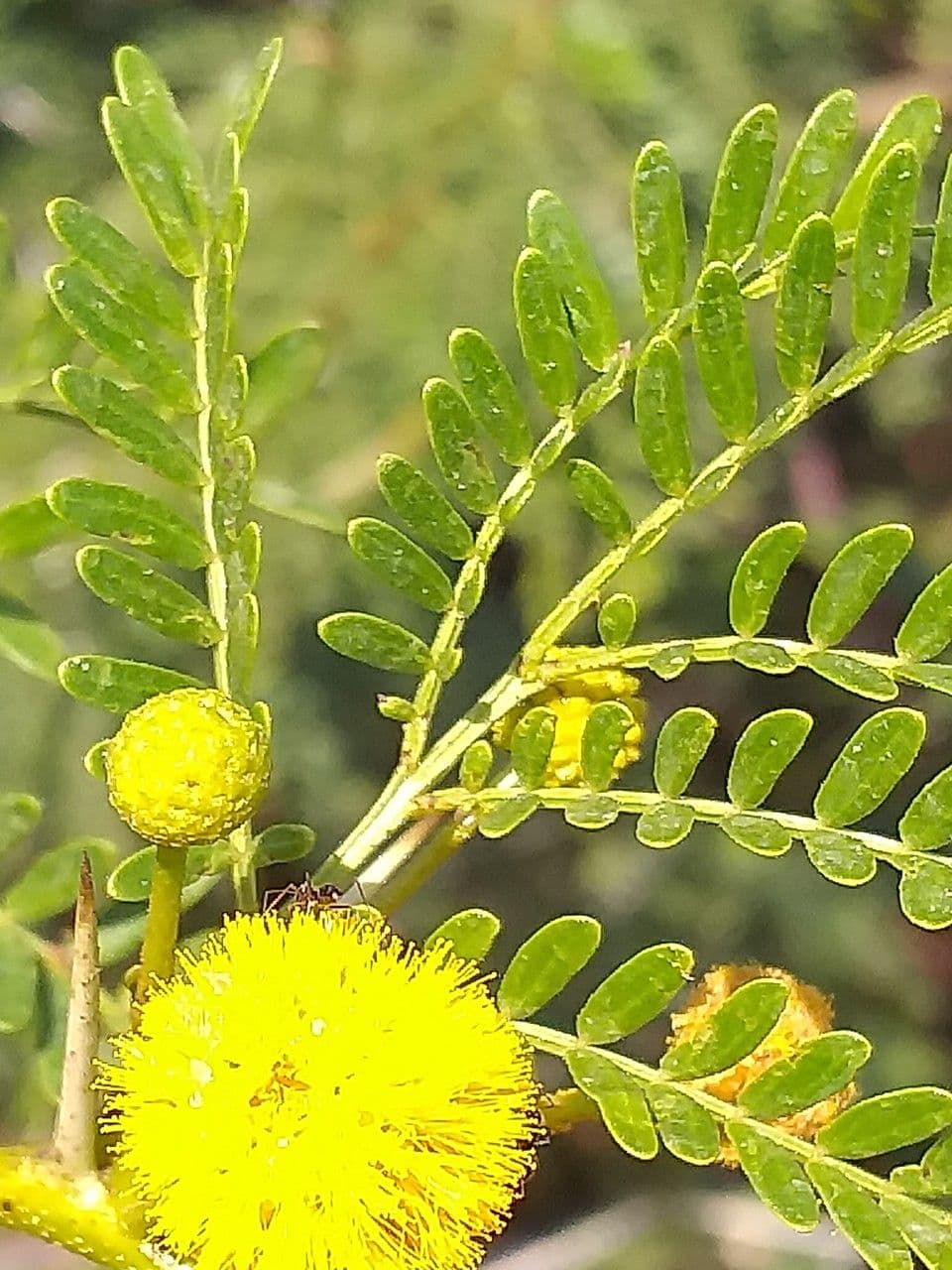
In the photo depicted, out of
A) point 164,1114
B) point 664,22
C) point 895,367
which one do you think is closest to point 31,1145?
point 164,1114

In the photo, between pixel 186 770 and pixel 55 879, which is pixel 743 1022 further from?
pixel 55 879

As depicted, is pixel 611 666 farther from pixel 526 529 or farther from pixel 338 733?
pixel 338 733

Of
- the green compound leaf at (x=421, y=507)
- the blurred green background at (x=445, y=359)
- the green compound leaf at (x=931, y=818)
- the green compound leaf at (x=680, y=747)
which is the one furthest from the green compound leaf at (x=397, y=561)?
the blurred green background at (x=445, y=359)

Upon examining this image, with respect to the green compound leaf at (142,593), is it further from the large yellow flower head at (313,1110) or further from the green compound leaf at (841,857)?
the green compound leaf at (841,857)

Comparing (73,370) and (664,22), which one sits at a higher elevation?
(73,370)

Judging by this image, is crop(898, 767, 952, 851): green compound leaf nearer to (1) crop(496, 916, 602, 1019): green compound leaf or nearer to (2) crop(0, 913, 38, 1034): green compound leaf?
(1) crop(496, 916, 602, 1019): green compound leaf

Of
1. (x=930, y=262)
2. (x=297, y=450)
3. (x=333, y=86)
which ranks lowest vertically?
(x=297, y=450)

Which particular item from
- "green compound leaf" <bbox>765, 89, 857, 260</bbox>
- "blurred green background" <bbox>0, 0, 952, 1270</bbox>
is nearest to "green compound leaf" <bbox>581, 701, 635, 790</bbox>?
"green compound leaf" <bbox>765, 89, 857, 260</bbox>
